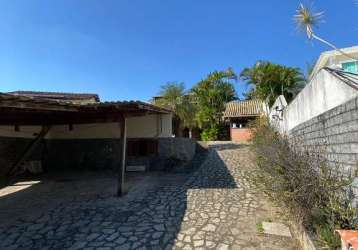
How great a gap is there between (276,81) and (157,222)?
22159mm

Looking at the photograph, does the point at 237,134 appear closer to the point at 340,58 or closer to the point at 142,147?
the point at 340,58

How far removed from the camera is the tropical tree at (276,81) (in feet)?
80.6

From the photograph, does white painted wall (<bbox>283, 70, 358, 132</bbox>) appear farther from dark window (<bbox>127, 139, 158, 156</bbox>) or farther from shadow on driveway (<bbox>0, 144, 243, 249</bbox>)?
dark window (<bbox>127, 139, 158, 156</bbox>)

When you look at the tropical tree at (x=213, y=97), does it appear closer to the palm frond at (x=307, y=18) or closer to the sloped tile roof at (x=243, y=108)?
the sloped tile roof at (x=243, y=108)

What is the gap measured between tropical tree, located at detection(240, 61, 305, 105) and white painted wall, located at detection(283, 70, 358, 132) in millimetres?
17926

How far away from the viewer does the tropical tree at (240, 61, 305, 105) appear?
968 inches

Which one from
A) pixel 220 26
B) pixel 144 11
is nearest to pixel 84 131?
pixel 144 11

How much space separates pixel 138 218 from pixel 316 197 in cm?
376

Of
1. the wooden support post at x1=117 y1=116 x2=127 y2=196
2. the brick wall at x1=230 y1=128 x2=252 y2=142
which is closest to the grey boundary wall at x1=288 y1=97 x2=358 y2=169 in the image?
the wooden support post at x1=117 y1=116 x2=127 y2=196

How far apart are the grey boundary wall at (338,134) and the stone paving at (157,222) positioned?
1758 mm

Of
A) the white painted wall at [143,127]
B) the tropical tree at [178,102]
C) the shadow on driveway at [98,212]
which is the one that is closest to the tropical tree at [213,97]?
the tropical tree at [178,102]

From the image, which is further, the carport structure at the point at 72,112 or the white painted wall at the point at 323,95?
the carport structure at the point at 72,112

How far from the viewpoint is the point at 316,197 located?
412cm

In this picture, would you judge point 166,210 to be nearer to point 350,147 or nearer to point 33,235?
point 33,235
